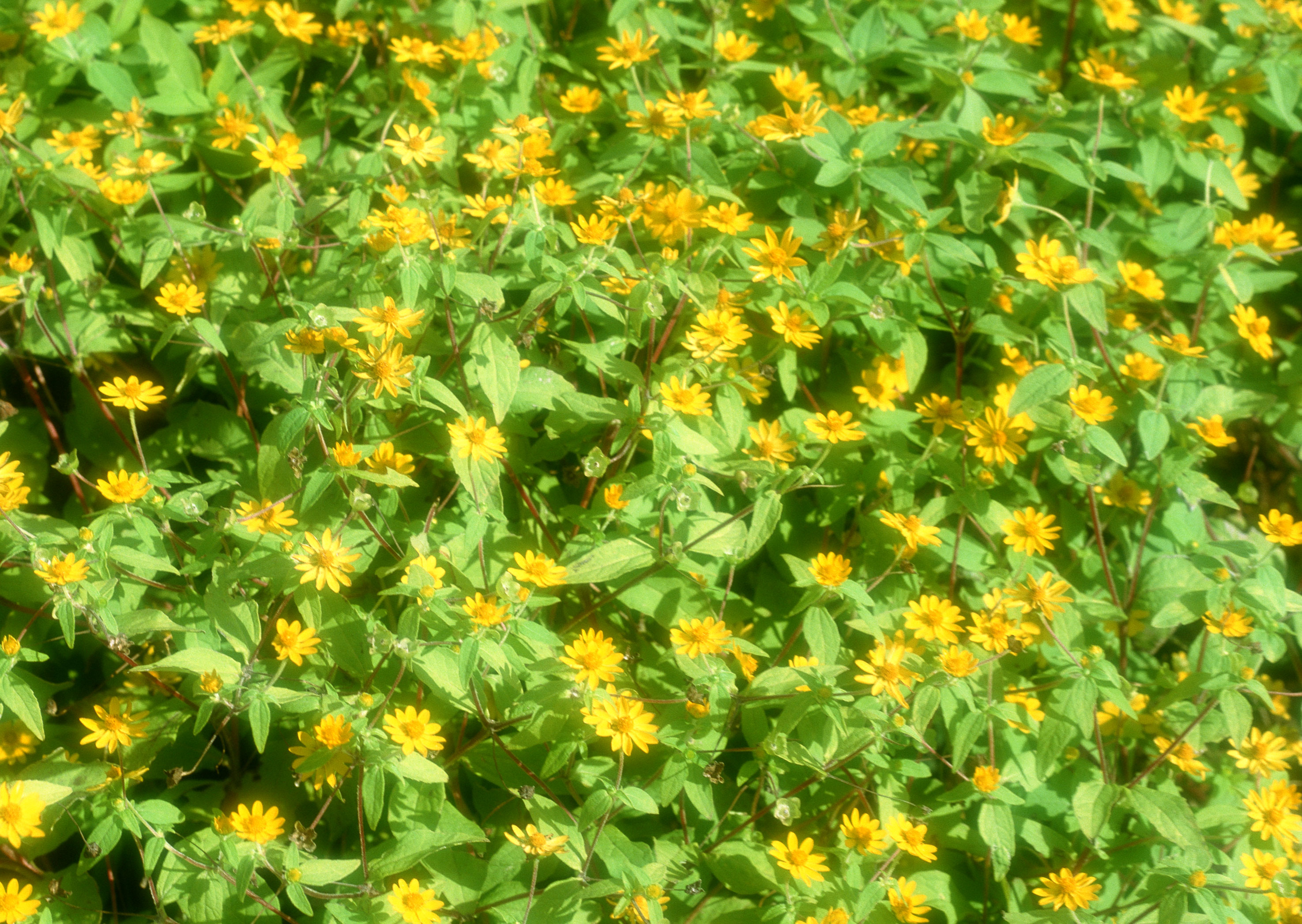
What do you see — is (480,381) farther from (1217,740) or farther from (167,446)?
(1217,740)

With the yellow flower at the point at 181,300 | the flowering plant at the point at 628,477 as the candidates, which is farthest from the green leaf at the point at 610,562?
the yellow flower at the point at 181,300

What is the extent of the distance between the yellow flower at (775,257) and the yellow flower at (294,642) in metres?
1.22

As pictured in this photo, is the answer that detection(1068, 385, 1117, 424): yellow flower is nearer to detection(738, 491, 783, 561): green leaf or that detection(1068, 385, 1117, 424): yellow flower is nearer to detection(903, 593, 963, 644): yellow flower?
detection(903, 593, 963, 644): yellow flower

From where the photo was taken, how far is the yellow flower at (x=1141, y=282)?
101 inches

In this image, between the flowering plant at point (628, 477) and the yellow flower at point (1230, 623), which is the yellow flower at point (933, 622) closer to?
the flowering plant at point (628, 477)

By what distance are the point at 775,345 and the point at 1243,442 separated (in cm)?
161

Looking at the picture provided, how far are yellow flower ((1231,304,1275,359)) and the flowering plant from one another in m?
0.02

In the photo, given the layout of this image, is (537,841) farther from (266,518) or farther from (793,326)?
(793,326)

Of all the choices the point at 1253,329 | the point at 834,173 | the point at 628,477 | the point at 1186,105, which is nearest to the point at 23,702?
the point at 628,477

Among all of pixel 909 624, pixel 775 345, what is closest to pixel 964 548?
pixel 909 624

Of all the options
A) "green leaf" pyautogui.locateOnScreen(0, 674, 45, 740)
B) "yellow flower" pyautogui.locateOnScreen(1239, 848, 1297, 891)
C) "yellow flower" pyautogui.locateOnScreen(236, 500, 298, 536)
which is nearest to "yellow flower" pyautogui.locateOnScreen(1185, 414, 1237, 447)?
"yellow flower" pyautogui.locateOnScreen(1239, 848, 1297, 891)

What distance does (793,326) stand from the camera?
2.22 meters

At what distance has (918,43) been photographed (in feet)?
8.69

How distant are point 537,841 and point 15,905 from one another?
967 millimetres
